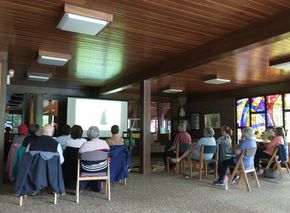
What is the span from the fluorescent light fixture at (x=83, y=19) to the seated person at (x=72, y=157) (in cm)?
156

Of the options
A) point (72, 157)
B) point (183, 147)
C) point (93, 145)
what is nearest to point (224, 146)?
point (183, 147)

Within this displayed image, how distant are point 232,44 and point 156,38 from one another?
1.16 metres

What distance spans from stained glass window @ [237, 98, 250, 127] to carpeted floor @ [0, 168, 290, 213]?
4.45 meters

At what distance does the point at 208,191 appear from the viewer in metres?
4.47

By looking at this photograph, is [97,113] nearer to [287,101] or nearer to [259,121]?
[259,121]

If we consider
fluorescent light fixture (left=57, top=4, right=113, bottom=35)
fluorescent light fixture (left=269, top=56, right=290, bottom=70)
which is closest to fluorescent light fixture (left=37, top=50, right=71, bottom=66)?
fluorescent light fixture (left=57, top=4, right=113, bottom=35)

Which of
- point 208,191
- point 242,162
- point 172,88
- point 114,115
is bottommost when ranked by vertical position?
point 208,191

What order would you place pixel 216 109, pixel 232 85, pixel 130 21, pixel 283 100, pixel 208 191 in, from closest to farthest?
pixel 130 21, pixel 208 191, pixel 283 100, pixel 232 85, pixel 216 109

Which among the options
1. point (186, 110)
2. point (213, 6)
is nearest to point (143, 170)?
point (213, 6)

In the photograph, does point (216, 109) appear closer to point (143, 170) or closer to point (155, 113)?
point (155, 113)

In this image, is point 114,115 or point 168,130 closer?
point 114,115

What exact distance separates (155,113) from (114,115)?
2.78m

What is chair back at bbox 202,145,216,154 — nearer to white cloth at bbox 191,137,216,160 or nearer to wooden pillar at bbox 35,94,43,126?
white cloth at bbox 191,137,216,160

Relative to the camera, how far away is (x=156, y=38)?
4.41 meters
